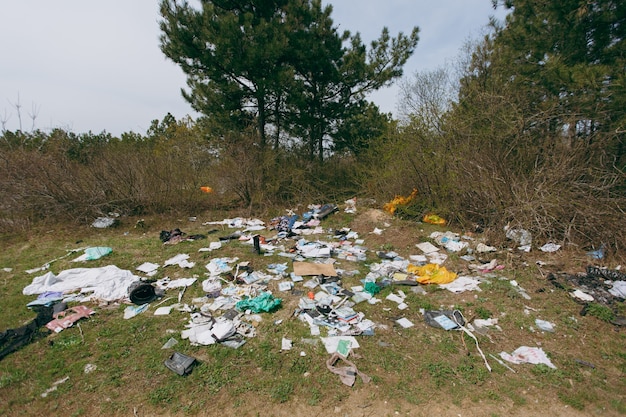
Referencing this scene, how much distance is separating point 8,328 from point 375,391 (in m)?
3.85

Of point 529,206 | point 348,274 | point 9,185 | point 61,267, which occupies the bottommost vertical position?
point 348,274

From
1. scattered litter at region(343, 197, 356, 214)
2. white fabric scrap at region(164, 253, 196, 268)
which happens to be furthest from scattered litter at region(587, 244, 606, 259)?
white fabric scrap at region(164, 253, 196, 268)

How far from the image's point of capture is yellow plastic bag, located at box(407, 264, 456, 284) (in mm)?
4330

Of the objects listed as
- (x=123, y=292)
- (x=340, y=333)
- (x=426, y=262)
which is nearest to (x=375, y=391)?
(x=340, y=333)

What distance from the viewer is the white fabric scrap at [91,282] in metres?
4.02

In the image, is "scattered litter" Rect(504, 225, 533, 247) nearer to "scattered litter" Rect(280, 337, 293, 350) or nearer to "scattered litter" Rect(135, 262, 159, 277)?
"scattered litter" Rect(280, 337, 293, 350)

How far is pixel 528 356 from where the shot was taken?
287 centimetres

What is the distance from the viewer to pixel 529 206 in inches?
208

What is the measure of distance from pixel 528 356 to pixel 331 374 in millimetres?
1847

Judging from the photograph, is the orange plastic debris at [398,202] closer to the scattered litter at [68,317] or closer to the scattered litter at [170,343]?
the scattered litter at [170,343]

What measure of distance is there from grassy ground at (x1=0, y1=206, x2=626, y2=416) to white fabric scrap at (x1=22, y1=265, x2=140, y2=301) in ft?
0.63

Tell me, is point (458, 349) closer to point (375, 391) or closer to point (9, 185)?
point (375, 391)

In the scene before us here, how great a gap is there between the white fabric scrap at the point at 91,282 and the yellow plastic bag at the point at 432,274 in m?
3.97

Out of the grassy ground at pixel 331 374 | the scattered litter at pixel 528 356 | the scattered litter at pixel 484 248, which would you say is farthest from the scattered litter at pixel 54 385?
the scattered litter at pixel 484 248
